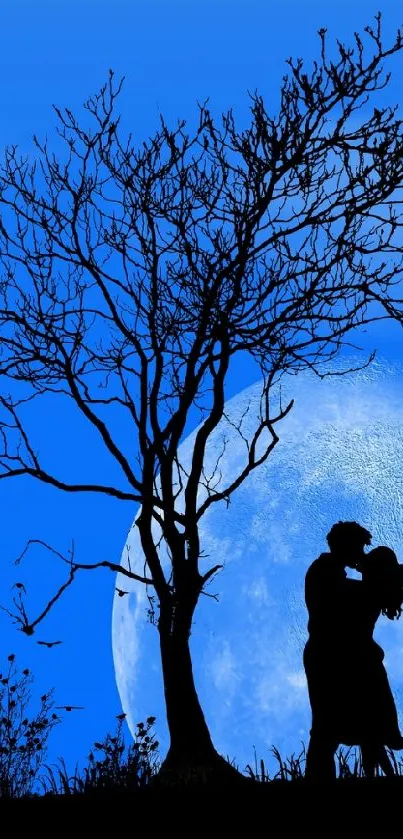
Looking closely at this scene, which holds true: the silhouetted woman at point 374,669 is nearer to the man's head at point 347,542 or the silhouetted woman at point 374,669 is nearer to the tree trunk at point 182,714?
the man's head at point 347,542

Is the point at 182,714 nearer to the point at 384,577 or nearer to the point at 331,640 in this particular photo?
the point at 331,640

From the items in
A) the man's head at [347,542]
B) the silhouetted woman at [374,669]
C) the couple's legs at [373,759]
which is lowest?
the couple's legs at [373,759]

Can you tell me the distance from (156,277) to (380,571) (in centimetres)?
673

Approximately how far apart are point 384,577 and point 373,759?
4.35 ft

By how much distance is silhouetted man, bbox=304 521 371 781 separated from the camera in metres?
7.90

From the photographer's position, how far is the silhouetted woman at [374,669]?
7918 mm

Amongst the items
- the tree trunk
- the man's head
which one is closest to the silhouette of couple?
the man's head

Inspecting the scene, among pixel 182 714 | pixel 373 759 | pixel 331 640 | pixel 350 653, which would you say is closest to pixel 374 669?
pixel 350 653

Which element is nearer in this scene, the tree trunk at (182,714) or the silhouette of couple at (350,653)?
the silhouette of couple at (350,653)

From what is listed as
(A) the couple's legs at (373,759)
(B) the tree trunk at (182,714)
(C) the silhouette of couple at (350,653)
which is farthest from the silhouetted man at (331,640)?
(B) the tree trunk at (182,714)

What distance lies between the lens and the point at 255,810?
20.8 feet

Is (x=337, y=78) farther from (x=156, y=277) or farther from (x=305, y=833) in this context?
(x=305, y=833)

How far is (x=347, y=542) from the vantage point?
26.2 feet

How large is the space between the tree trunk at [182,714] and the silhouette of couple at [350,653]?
11.5 ft
